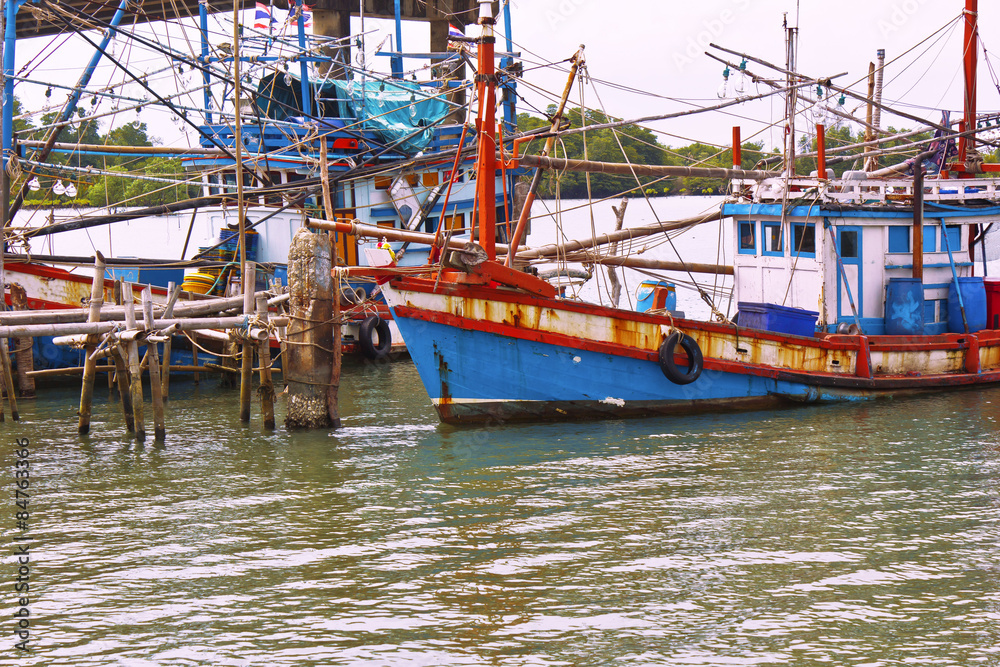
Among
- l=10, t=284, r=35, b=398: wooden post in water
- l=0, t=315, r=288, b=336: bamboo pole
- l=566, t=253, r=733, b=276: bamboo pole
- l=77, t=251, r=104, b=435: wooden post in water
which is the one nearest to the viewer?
l=0, t=315, r=288, b=336: bamboo pole

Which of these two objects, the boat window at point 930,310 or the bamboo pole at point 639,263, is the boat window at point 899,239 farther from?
the bamboo pole at point 639,263

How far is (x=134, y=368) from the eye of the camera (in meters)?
12.6

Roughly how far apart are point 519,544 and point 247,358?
6.03 metres

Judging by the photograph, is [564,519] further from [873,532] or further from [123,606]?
[123,606]

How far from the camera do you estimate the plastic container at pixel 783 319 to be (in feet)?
48.6

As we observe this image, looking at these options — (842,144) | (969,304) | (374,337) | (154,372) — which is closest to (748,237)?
(969,304)

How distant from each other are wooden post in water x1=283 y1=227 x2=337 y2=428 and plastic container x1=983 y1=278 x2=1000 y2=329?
423 inches

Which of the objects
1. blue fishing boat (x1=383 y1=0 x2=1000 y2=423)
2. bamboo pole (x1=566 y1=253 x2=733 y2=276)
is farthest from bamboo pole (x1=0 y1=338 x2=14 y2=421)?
bamboo pole (x1=566 y1=253 x2=733 y2=276)

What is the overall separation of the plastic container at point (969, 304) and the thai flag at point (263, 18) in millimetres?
14934

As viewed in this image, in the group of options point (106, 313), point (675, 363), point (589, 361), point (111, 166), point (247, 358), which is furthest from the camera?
point (111, 166)

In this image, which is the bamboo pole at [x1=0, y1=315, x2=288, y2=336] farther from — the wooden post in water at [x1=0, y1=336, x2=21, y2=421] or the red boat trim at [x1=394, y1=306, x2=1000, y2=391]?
the red boat trim at [x1=394, y1=306, x2=1000, y2=391]

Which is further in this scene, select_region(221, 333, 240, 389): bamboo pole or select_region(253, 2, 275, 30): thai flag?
select_region(253, 2, 275, 30): thai flag

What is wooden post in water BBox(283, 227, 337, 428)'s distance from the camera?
43.1 ft

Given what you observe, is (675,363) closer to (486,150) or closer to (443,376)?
(443,376)
